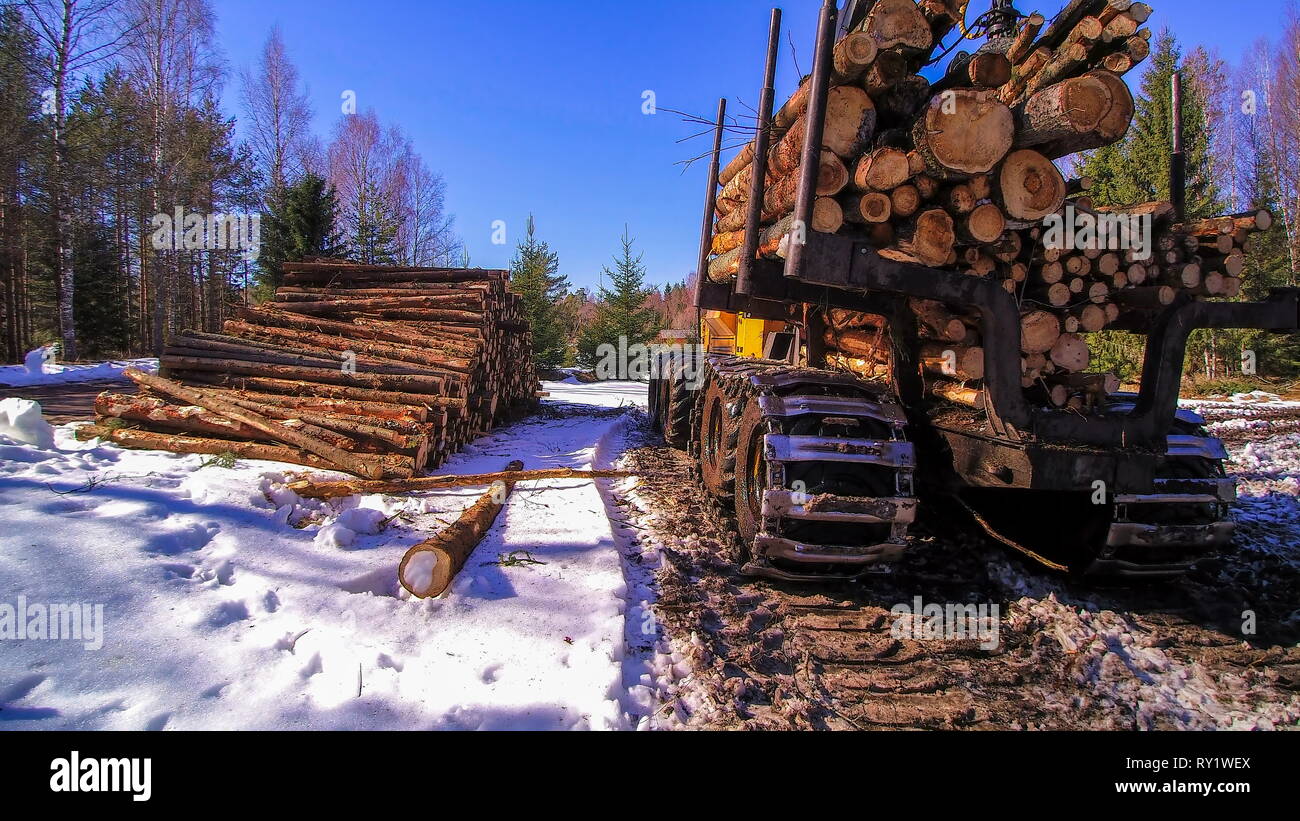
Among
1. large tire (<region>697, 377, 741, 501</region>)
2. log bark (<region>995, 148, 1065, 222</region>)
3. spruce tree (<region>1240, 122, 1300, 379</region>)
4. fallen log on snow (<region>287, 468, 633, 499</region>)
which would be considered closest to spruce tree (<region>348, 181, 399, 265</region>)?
fallen log on snow (<region>287, 468, 633, 499</region>)

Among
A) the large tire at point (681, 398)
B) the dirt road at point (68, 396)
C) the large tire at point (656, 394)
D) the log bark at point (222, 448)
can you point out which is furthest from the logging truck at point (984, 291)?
the dirt road at point (68, 396)

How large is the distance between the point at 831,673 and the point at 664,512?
2.79m

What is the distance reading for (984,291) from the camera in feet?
10.5

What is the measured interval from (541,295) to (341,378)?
56.0 feet

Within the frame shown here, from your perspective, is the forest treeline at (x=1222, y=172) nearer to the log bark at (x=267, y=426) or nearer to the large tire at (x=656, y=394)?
the large tire at (x=656, y=394)

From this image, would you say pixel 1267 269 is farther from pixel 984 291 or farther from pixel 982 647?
pixel 982 647

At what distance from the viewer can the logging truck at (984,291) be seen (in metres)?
3.01

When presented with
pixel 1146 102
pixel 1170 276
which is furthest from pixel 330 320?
pixel 1146 102

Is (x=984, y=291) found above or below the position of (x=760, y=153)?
below

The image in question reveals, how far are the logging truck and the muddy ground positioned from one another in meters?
0.33

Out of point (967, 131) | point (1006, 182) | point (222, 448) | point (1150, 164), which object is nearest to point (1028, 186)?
point (1006, 182)

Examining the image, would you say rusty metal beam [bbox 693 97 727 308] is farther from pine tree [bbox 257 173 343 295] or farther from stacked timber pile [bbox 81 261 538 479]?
pine tree [bbox 257 173 343 295]
